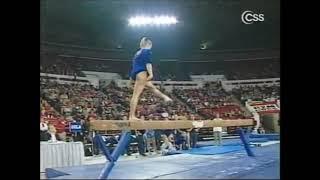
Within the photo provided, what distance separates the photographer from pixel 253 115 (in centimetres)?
243

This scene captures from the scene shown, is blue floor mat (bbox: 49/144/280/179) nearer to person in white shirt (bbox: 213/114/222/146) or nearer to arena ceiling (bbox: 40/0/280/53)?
person in white shirt (bbox: 213/114/222/146)

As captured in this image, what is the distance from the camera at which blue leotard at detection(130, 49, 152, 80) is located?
230 cm

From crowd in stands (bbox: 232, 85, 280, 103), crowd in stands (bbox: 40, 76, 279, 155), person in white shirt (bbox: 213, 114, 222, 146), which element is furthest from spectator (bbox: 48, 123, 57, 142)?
crowd in stands (bbox: 232, 85, 280, 103)

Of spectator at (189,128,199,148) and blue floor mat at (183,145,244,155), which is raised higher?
spectator at (189,128,199,148)

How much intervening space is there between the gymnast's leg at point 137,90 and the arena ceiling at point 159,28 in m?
0.18

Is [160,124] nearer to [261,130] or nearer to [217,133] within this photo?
[217,133]

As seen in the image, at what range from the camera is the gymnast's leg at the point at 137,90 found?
238 cm

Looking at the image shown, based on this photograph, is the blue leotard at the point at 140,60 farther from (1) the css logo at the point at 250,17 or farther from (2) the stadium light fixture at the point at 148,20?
(1) the css logo at the point at 250,17

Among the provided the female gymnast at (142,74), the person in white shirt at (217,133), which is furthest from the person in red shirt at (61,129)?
the person in white shirt at (217,133)

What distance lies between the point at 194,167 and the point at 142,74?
0.60 metres

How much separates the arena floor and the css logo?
25.9 inches
